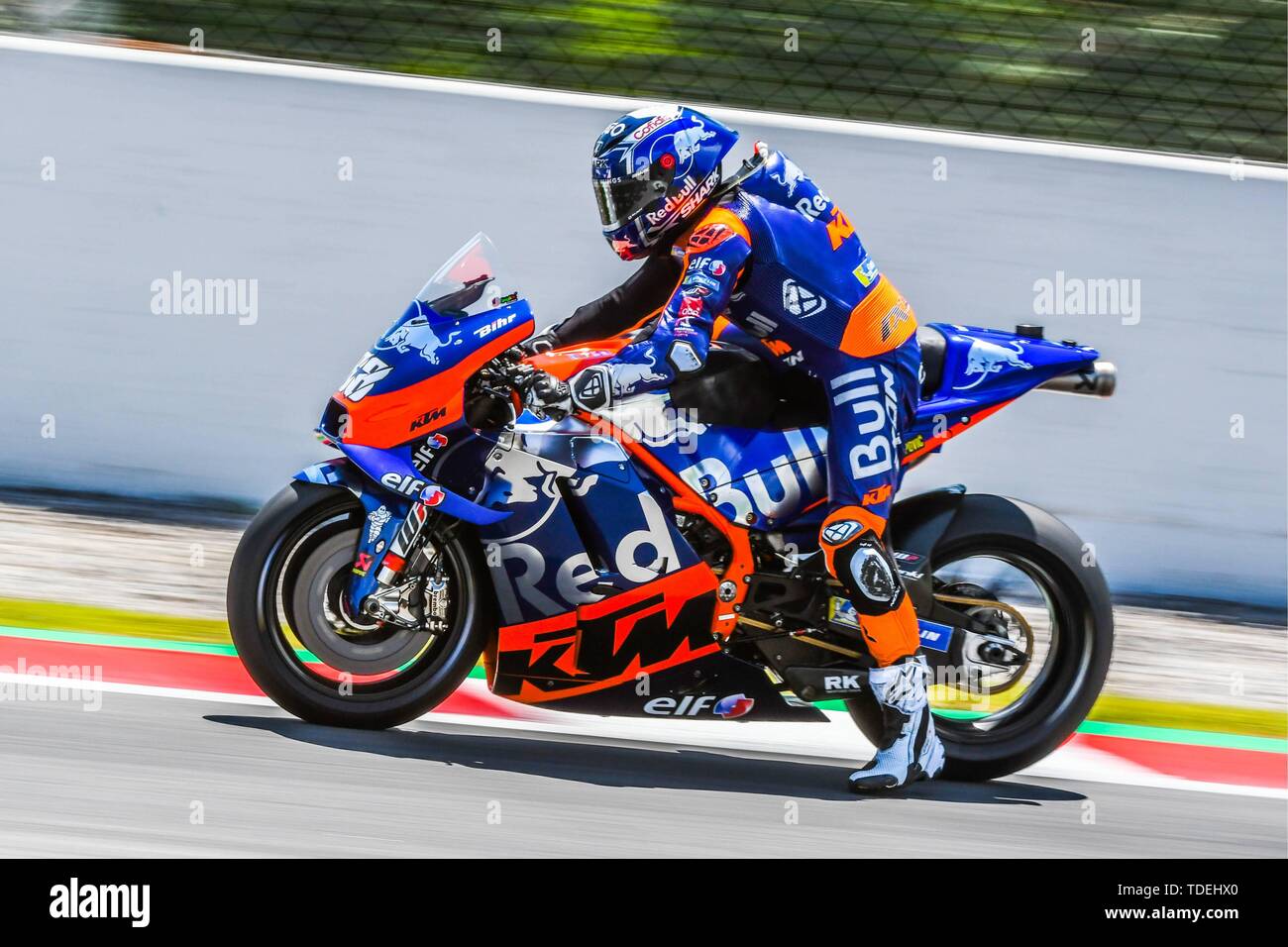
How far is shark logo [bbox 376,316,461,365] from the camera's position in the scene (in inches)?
176

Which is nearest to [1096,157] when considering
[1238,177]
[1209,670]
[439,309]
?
[1238,177]

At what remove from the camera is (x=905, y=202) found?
7465mm

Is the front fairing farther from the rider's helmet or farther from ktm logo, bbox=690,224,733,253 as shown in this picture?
ktm logo, bbox=690,224,733,253

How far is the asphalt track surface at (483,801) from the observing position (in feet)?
12.6

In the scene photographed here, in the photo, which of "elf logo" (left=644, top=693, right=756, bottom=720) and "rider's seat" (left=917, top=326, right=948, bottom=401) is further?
"rider's seat" (left=917, top=326, right=948, bottom=401)

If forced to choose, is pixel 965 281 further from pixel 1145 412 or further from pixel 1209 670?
pixel 1209 670

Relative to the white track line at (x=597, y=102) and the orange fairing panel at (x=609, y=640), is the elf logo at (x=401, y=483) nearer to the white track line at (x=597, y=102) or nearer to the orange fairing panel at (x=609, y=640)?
the orange fairing panel at (x=609, y=640)

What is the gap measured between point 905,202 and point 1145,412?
1474 mm

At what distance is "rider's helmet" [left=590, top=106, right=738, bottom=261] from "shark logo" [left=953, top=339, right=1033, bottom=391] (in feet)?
3.16

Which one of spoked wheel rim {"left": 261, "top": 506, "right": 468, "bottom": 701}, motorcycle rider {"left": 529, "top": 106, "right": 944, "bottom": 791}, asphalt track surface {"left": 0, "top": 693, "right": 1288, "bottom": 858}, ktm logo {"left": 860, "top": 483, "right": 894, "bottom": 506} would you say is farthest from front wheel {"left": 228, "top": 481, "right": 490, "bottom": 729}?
ktm logo {"left": 860, "top": 483, "right": 894, "bottom": 506}

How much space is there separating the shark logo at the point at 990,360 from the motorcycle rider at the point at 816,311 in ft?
0.60

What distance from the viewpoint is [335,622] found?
15.0 ft

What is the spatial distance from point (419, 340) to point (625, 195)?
699mm

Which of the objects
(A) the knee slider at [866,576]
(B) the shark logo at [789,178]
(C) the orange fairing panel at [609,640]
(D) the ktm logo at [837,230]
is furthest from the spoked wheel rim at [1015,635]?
(B) the shark logo at [789,178]
